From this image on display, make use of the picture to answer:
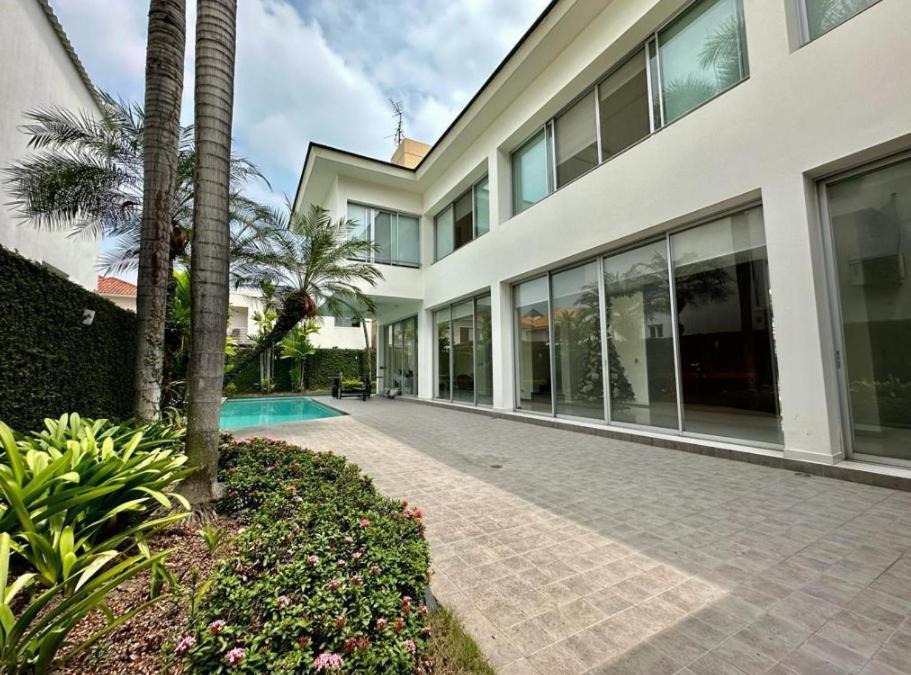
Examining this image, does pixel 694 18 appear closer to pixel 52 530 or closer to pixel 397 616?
pixel 397 616

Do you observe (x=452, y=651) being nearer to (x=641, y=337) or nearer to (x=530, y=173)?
(x=641, y=337)

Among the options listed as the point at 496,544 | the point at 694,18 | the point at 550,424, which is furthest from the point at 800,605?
the point at 694,18

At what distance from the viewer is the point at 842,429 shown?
4273mm

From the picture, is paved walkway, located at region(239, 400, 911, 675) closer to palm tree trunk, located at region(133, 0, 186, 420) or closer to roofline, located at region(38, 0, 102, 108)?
palm tree trunk, located at region(133, 0, 186, 420)

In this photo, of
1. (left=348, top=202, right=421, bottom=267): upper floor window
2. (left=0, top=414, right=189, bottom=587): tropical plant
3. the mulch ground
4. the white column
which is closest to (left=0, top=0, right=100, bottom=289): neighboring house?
(left=0, top=414, right=189, bottom=587): tropical plant

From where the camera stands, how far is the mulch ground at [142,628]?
60.2 inches

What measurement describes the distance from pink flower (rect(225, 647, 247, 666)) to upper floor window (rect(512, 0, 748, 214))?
7620mm

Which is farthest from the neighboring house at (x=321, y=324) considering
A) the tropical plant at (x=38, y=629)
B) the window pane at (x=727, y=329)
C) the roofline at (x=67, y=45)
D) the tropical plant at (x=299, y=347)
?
the tropical plant at (x=38, y=629)

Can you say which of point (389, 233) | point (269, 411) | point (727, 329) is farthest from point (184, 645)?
point (269, 411)

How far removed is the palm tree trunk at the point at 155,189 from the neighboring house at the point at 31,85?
4154 millimetres

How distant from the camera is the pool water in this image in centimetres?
1156

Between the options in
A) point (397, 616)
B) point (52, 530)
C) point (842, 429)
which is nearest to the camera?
point (397, 616)

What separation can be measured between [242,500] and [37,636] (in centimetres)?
156

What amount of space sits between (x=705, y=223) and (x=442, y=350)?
8.66 meters
